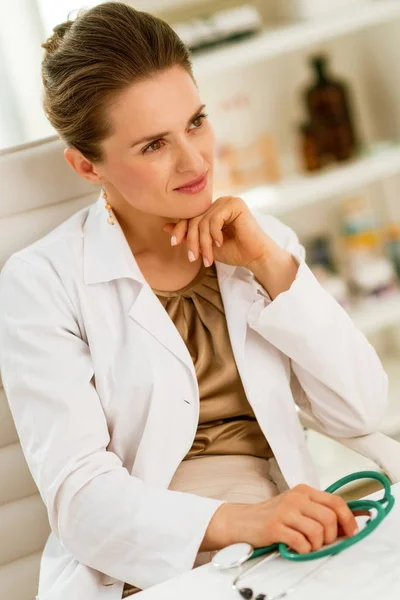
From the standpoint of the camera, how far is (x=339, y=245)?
2.58 meters

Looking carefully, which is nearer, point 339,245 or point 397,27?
point 397,27

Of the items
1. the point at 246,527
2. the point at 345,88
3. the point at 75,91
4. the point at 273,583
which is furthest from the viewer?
the point at 345,88

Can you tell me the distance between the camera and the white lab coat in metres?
1.12

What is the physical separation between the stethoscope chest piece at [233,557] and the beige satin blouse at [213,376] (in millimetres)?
431

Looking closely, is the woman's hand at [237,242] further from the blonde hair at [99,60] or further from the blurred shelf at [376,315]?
the blurred shelf at [376,315]

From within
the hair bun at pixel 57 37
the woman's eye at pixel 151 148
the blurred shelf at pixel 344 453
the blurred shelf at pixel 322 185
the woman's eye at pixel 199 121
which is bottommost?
the blurred shelf at pixel 344 453

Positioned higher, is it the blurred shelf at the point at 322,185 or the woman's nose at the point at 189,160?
the woman's nose at the point at 189,160

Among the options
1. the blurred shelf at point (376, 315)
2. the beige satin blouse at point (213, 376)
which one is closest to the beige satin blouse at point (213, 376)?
the beige satin blouse at point (213, 376)

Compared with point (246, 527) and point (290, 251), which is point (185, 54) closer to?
point (290, 251)

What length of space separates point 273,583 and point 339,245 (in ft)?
6.00

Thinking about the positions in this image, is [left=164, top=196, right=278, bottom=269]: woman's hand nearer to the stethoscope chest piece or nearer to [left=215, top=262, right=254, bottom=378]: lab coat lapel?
[left=215, top=262, right=254, bottom=378]: lab coat lapel

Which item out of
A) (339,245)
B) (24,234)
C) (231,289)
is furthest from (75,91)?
(339,245)

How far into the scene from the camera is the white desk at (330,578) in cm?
80

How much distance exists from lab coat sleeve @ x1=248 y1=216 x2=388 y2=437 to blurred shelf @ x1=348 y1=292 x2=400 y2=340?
0.94 metres
